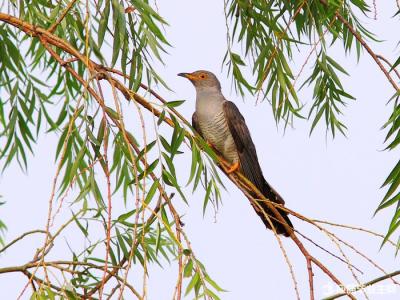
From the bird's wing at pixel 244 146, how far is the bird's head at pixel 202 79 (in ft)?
0.92

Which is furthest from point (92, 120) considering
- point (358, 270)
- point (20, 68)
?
point (20, 68)

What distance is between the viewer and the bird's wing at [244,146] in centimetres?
444

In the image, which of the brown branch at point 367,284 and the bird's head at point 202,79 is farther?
the bird's head at point 202,79

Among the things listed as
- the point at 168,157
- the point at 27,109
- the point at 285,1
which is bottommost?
the point at 168,157

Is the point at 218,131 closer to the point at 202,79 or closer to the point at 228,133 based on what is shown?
the point at 228,133

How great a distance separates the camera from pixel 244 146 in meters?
4.58

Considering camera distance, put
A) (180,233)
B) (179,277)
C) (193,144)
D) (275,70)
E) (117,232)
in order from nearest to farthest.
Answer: (179,277), (180,233), (193,144), (117,232), (275,70)

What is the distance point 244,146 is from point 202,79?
2.06 ft

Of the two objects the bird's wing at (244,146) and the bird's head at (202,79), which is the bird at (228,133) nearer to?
the bird's wing at (244,146)

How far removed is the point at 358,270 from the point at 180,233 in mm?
531

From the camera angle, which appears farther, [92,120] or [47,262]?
[92,120]

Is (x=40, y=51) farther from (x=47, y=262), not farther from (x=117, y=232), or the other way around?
(x=47, y=262)

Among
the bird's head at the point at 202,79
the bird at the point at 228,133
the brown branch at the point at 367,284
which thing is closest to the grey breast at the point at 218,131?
the bird at the point at 228,133

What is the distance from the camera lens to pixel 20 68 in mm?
4227
